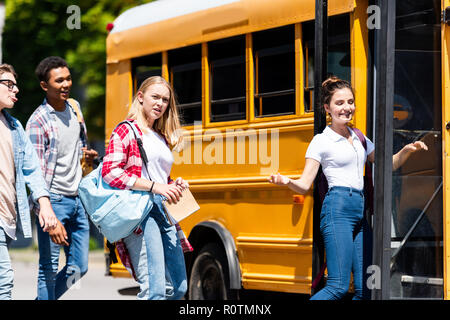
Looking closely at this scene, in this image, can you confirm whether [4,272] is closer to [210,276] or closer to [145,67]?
[210,276]

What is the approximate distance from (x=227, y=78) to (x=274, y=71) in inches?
23.4

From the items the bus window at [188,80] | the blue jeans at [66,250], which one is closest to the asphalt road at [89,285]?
the blue jeans at [66,250]

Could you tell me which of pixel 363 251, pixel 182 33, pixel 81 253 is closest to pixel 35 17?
Result: pixel 182 33

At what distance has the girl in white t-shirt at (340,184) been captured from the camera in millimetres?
6070

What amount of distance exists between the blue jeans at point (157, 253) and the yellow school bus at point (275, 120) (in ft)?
4.75

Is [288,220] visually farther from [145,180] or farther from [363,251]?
[145,180]

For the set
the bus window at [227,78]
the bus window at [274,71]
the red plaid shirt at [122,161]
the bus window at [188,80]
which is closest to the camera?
the red plaid shirt at [122,161]

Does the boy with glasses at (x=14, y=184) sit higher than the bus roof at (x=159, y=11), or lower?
lower

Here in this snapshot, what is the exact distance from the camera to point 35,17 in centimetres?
1917

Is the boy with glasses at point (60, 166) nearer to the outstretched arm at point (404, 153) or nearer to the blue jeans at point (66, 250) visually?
the blue jeans at point (66, 250)

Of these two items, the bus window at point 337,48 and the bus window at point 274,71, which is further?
the bus window at point 274,71
